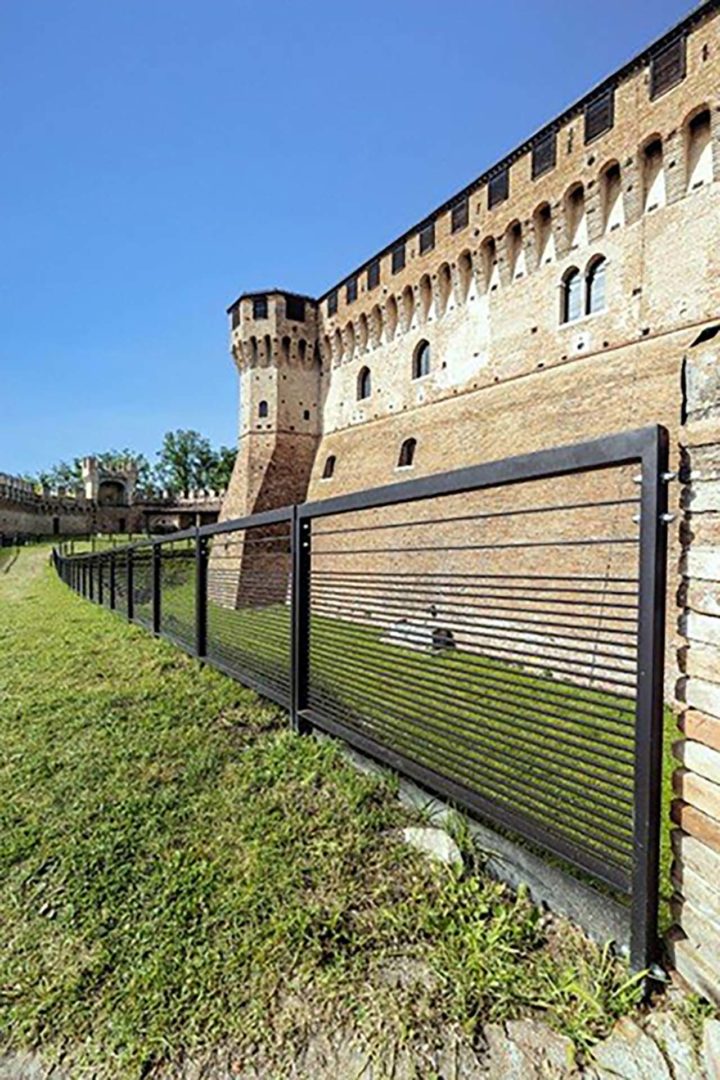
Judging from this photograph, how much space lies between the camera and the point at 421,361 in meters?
17.5

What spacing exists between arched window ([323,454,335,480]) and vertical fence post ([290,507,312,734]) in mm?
17373

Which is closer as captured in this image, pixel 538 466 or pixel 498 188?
pixel 538 466

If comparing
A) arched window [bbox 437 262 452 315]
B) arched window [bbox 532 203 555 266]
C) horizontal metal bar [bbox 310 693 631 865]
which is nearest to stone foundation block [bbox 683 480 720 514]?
horizontal metal bar [bbox 310 693 631 865]

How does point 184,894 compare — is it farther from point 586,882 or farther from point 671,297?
point 671,297

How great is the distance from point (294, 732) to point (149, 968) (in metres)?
1.67

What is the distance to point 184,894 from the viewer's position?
207 cm

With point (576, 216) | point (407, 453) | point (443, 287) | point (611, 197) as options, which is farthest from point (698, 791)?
point (443, 287)

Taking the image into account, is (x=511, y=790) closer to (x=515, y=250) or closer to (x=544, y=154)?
(x=515, y=250)

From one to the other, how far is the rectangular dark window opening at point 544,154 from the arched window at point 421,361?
542 centimetres

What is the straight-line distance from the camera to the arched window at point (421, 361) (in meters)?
17.2

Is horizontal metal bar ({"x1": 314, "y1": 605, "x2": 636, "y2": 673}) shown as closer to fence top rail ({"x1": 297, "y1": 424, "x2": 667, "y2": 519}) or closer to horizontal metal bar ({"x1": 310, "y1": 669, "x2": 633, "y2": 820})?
horizontal metal bar ({"x1": 310, "y1": 669, "x2": 633, "y2": 820})

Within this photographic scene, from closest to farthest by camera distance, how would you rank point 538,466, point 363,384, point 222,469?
point 538,466
point 363,384
point 222,469

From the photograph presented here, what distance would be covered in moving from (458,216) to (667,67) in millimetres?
5804

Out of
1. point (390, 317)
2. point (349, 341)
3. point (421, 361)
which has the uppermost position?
point (390, 317)
